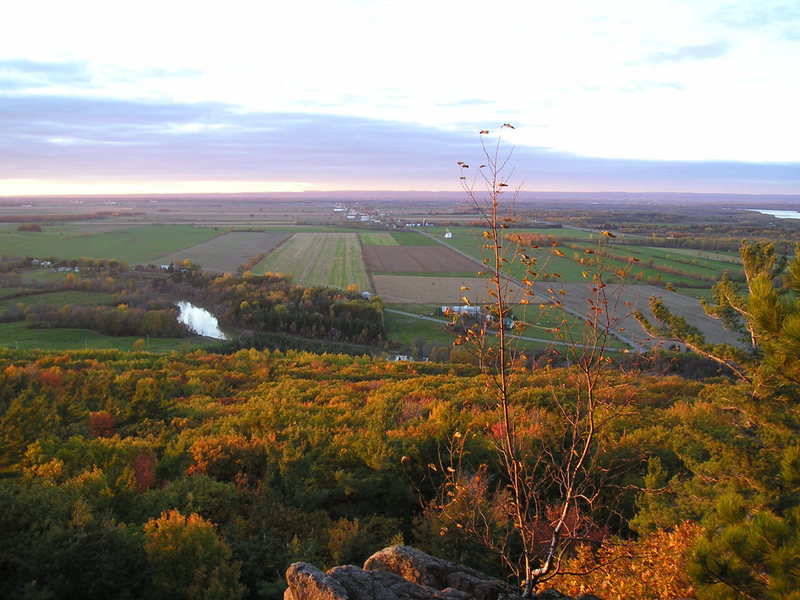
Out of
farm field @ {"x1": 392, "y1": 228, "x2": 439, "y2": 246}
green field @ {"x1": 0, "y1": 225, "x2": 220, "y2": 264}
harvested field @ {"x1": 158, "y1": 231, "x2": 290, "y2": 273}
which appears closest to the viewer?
harvested field @ {"x1": 158, "y1": 231, "x2": 290, "y2": 273}

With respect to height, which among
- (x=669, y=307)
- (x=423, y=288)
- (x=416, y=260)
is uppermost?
(x=416, y=260)

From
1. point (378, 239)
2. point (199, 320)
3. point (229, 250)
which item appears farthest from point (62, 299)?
point (378, 239)

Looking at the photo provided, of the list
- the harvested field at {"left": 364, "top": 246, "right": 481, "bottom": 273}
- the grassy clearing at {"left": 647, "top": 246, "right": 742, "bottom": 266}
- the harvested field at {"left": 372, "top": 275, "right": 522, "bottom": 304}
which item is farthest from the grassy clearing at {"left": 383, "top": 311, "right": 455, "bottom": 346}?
the grassy clearing at {"left": 647, "top": 246, "right": 742, "bottom": 266}

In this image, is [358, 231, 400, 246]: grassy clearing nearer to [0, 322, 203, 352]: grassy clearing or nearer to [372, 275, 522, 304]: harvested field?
[372, 275, 522, 304]: harvested field

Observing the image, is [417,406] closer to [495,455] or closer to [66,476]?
[495,455]

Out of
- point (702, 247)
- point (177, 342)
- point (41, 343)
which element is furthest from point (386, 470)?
point (702, 247)

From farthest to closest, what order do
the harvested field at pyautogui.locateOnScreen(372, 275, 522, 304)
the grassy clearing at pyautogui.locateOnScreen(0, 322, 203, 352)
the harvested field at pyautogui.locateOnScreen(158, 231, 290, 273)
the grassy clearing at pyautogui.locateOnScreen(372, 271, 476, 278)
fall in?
the harvested field at pyautogui.locateOnScreen(158, 231, 290, 273)
the grassy clearing at pyautogui.locateOnScreen(372, 271, 476, 278)
the harvested field at pyautogui.locateOnScreen(372, 275, 522, 304)
the grassy clearing at pyautogui.locateOnScreen(0, 322, 203, 352)

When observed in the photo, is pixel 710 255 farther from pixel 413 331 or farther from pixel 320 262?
pixel 320 262

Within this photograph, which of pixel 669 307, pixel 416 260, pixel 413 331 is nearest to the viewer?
pixel 413 331
